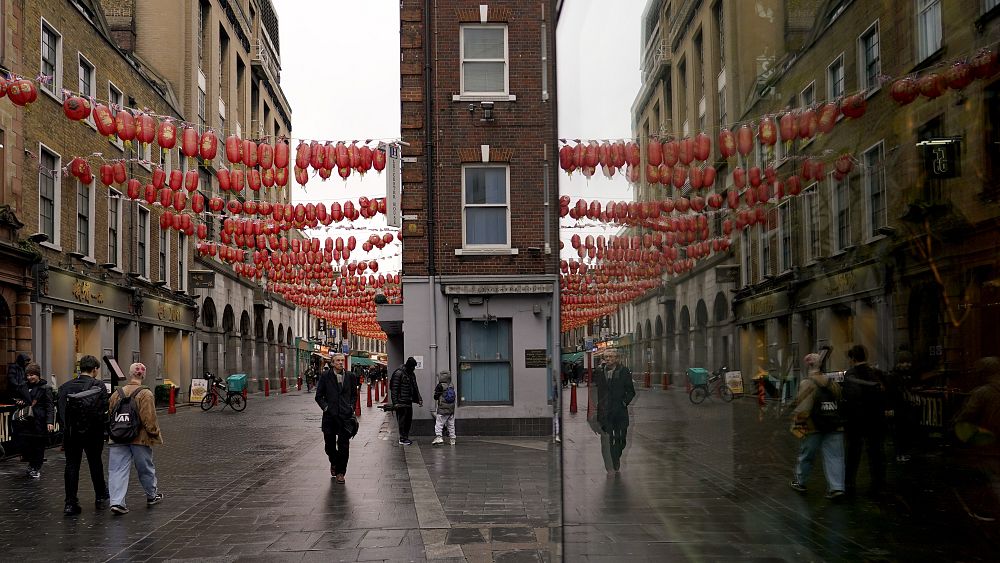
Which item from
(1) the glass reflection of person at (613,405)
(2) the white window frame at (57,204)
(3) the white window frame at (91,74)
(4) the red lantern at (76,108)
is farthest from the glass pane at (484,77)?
(1) the glass reflection of person at (613,405)

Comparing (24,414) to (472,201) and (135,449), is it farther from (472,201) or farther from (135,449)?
(472,201)

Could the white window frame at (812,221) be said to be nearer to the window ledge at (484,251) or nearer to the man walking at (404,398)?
the man walking at (404,398)

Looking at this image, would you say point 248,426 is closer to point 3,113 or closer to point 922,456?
point 3,113

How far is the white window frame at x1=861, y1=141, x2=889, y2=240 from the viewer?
102 centimetres

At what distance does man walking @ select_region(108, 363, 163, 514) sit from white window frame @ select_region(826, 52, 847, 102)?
949cm

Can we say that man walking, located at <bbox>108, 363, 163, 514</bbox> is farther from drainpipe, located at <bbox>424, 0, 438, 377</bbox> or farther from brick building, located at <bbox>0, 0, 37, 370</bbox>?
brick building, located at <bbox>0, 0, 37, 370</bbox>

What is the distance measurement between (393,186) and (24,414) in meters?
9.11

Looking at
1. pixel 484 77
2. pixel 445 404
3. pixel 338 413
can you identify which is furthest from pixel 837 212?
pixel 484 77

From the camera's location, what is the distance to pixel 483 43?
20438 millimetres

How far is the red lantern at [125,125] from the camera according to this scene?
16.9 meters

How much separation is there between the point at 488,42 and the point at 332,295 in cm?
2632

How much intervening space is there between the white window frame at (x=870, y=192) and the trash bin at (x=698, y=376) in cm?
41

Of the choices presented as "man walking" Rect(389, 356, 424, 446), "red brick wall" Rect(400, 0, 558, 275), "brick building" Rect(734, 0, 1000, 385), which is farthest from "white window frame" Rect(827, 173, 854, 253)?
"red brick wall" Rect(400, 0, 558, 275)

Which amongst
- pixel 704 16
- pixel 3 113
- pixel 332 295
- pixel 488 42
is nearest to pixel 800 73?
pixel 704 16
